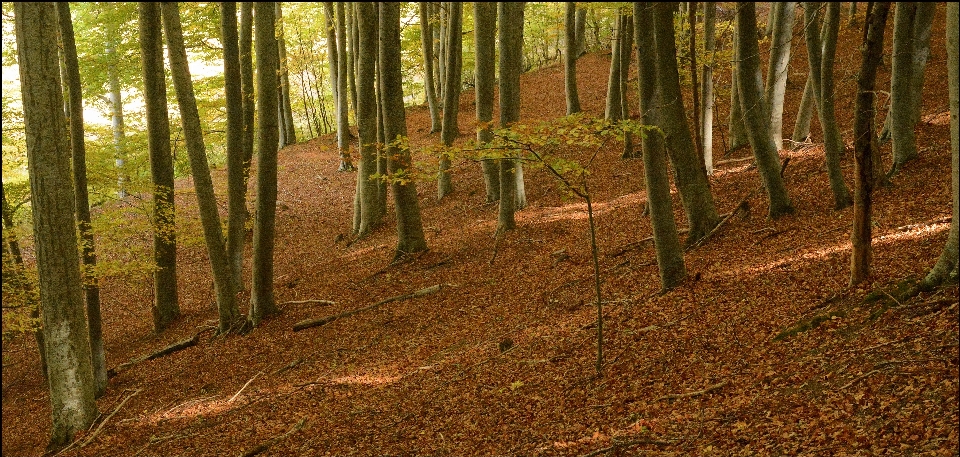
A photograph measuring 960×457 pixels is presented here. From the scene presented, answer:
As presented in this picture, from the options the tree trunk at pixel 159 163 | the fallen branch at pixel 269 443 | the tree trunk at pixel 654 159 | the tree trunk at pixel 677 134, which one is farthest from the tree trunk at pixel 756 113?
the tree trunk at pixel 159 163

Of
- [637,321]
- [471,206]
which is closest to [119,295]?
[471,206]

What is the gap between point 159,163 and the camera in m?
12.8

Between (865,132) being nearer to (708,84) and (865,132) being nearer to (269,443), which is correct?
(269,443)

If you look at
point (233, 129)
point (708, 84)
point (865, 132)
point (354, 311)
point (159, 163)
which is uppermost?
point (708, 84)

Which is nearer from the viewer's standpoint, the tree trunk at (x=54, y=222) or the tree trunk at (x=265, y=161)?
the tree trunk at (x=54, y=222)

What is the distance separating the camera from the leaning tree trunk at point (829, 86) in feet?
28.6

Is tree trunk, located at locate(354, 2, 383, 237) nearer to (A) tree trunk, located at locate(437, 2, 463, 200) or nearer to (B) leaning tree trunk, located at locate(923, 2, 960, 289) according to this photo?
(A) tree trunk, located at locate(437, 2, 463, 200)

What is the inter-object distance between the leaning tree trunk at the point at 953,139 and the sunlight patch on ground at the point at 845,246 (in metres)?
2.40

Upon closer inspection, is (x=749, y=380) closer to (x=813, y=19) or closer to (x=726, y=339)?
(x=726, y=339)

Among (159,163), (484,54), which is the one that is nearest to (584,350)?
(484,54)

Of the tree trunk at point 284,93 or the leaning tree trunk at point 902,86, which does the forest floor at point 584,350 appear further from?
the tree trunk at point 284,93

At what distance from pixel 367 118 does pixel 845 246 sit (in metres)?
9.41

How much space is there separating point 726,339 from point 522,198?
8.22 m

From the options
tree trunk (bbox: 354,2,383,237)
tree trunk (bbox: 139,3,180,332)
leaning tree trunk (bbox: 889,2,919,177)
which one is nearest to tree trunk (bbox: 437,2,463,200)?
tree trunk (bbox: 354,2,383,237)
